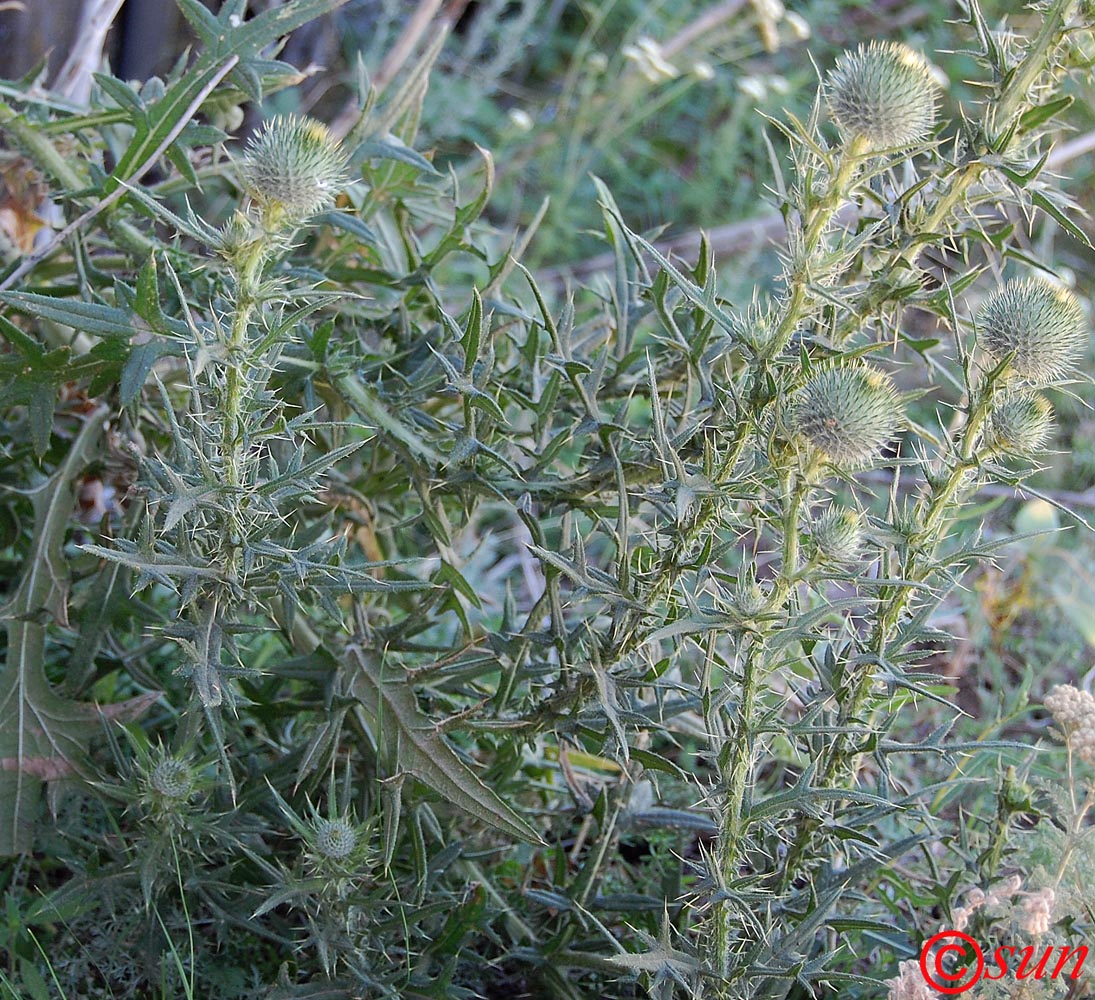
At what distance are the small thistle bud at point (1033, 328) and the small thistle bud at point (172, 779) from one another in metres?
1.27

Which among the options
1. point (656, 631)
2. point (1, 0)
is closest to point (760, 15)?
point (1, 0)

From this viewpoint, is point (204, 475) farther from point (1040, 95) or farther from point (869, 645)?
point (1040, 95)

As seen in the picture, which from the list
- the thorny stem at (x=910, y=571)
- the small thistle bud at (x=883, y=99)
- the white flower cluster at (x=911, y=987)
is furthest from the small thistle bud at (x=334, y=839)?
the small thistle bud at (x=883, y=99)

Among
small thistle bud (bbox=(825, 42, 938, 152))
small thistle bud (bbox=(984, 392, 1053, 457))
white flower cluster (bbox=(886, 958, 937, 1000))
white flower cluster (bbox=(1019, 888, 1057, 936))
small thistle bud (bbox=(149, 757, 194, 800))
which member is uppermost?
small thistle bud (bbox=(825, 42, 938, 152))

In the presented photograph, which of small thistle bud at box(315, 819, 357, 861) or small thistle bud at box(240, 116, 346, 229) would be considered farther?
small thistle bud at box(315, 819, 357, 861)

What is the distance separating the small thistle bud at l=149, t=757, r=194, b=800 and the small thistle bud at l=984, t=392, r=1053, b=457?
1225 mm

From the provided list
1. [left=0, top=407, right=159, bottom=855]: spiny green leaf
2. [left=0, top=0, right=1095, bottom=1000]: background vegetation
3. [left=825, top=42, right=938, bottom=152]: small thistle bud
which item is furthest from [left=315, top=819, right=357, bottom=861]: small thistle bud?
[left=825, top=42, right=938, bottom=152]: small thistle bud

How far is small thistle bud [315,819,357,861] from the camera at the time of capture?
168 centimetres

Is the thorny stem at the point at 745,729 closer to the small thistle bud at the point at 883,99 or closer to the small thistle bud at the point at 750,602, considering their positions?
the small thistle bud at the point at 750,602

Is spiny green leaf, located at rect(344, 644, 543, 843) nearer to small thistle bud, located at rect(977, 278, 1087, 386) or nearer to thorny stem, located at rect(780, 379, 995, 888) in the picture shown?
thorny stem, located at rect(780, 379, 995, 888)

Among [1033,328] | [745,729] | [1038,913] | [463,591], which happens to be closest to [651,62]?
[463,591]

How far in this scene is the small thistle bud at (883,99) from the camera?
4.61 feet

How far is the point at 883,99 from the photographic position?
1.40 metres

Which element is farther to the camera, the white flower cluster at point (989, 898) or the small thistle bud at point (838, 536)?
the white flower cluster at point (989, 898)
